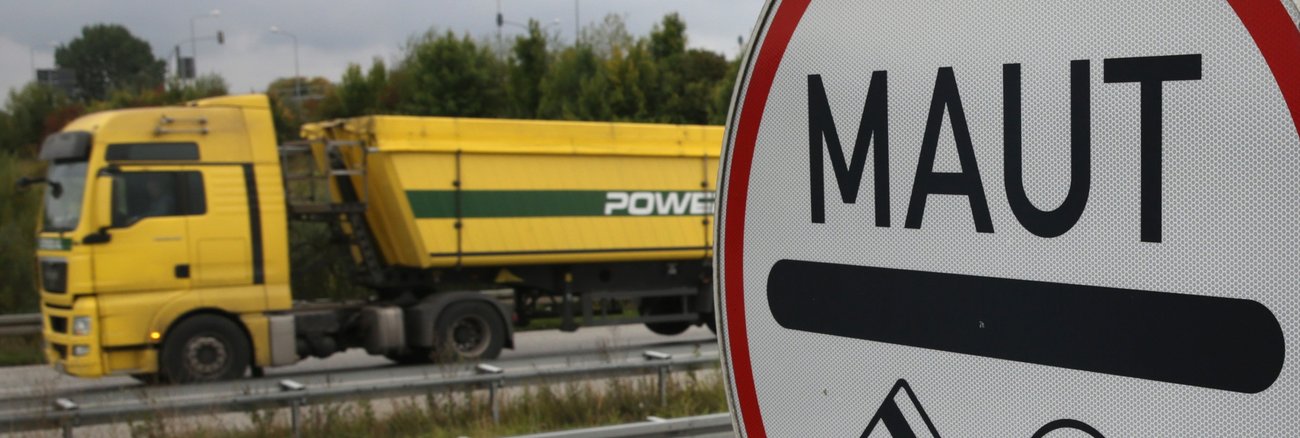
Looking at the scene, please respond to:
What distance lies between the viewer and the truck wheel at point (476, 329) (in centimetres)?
1770

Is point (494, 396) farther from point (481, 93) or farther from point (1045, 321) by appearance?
point (481, 93)

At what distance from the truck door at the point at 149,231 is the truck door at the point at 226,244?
111 millimetres

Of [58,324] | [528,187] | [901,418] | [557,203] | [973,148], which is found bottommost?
[58,324]

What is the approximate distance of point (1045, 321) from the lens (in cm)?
127

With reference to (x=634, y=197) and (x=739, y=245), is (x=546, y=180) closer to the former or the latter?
(x=634, y=197)

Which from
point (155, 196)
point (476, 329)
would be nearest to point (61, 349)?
point (155, 196)

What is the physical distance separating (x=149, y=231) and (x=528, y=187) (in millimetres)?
4553

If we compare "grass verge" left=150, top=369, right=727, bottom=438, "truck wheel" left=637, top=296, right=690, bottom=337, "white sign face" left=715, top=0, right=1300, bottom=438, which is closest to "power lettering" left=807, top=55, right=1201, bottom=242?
"white sign face" left=715, top=0, right=1300, bottom=438

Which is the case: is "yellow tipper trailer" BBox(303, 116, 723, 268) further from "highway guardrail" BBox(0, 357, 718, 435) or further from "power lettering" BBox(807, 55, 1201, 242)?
"power lettering" BBox(807, 55, 1201, 242)

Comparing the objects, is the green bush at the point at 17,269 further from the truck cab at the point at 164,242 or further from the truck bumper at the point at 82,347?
the truck bumper at the point at 82,347

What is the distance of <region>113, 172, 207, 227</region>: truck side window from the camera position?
15.2m

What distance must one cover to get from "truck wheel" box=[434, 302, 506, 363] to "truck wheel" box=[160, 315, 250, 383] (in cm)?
276

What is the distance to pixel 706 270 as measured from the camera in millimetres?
20422

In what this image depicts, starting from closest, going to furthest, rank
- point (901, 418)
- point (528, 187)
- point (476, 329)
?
point (901, 418)
point (528, 187)
point (476, 329)
